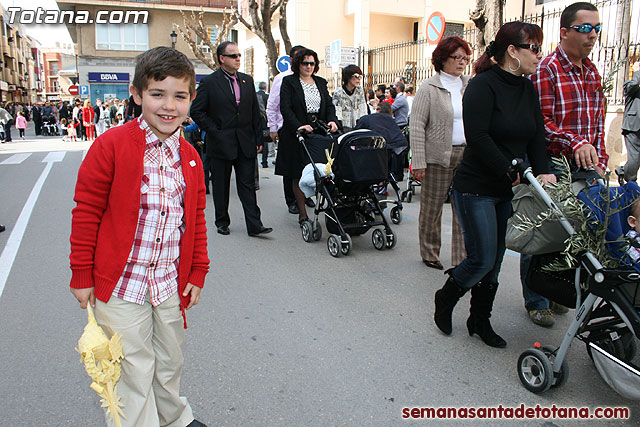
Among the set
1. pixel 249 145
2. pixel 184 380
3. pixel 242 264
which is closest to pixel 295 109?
pixel 249 145

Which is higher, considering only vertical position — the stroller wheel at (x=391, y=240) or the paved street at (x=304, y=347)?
the stroller wheel at (x=391, y=240)

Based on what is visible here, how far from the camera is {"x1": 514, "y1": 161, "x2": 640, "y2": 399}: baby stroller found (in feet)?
8.67

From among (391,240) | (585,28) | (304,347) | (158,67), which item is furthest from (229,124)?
(158,67)

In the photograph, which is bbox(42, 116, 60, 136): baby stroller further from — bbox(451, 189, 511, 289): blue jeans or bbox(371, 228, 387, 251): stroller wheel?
bbox(451, 189, 511, 289): blue jeans

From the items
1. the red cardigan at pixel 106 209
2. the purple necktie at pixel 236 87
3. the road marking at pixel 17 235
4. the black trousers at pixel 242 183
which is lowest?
the road marking at pixel 17 235

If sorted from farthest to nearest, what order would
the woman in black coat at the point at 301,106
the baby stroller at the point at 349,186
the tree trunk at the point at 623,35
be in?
the tree trunk at the point at 623,35, the woman in black coat at the point at 301,106, the baby stroller at the point at 349,186

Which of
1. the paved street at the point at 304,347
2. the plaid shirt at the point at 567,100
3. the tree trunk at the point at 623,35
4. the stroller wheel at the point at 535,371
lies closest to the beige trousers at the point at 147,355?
the paved street at the point at 304,347

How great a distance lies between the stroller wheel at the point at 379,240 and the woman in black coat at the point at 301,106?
114cm

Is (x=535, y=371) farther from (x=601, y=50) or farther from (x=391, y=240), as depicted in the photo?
(x=601, y=50)

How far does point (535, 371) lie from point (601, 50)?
1008cm

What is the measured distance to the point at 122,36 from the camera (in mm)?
44250

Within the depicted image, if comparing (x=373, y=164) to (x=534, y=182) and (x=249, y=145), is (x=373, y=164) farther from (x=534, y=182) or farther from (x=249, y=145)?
(x=534, y=182)

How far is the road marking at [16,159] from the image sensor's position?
16.2 m

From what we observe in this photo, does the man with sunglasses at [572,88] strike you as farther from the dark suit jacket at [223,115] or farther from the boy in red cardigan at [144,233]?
the dark suit jacket at [223,115]
